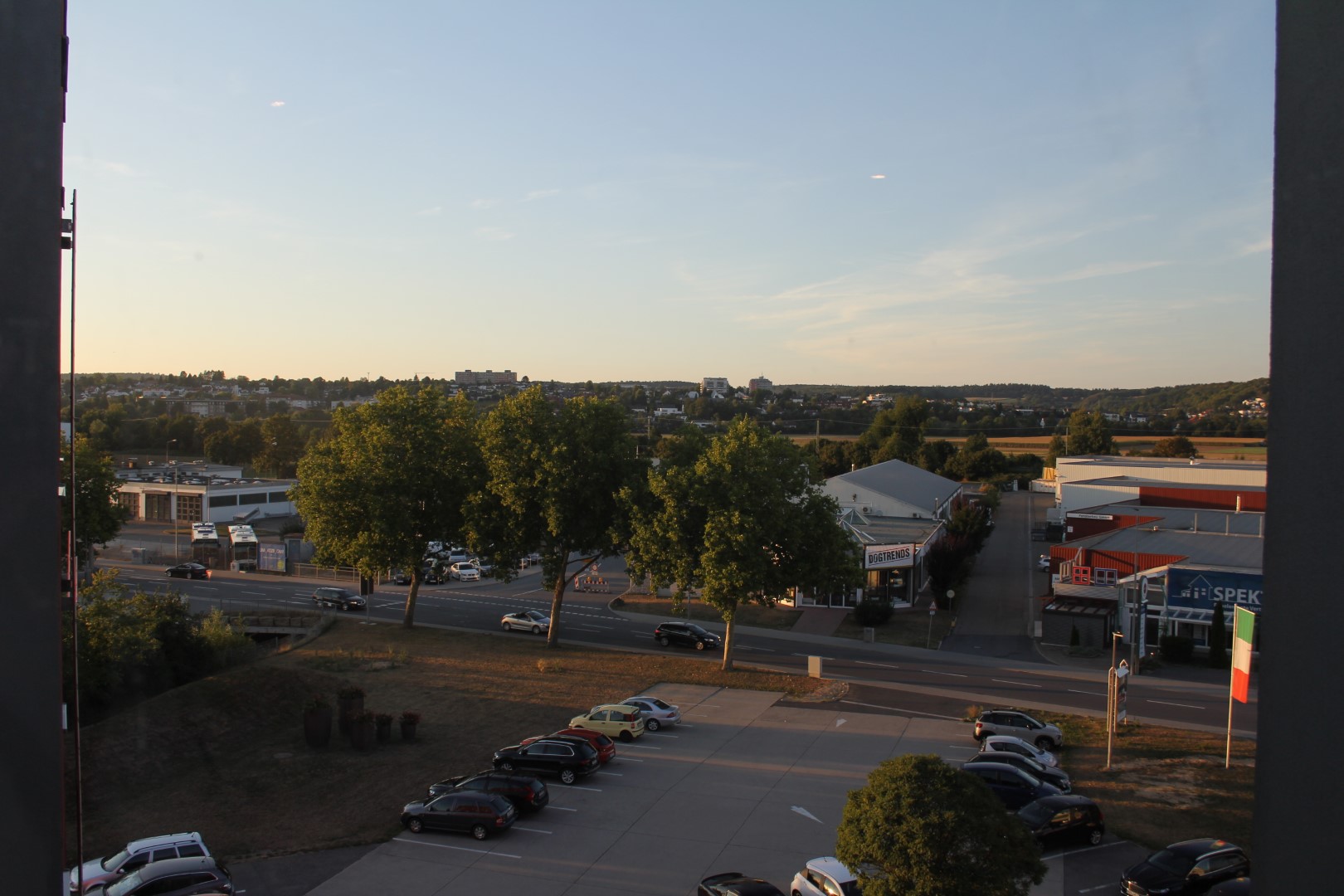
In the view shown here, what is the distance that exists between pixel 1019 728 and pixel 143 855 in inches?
669

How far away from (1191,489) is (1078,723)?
121ft

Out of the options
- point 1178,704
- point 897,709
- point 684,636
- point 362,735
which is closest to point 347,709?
point 362,735

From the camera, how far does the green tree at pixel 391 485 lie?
31.8 metres

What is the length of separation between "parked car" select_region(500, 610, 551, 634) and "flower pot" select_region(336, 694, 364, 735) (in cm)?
1209

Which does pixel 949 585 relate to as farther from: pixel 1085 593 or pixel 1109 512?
pixel 1109 512

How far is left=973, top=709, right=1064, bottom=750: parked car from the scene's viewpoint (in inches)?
806

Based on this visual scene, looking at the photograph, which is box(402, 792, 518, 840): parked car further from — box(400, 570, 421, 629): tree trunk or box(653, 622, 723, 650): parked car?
box(400, 570, 421, 629): tree trunk

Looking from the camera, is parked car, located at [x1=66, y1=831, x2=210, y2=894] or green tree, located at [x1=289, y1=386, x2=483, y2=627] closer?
parked car, located at [x1=66, y1=831, x2=210, y2=894]

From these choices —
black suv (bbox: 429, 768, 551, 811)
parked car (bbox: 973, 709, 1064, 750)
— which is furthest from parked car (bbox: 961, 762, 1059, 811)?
black suv (bbox: 429, 768, 551, 811)

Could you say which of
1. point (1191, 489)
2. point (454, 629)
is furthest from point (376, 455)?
point (1191, 489)

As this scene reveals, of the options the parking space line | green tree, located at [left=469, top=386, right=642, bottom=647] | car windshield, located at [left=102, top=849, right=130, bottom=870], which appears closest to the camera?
car windshield, located at [left=102, top=849, right=130, bottom=870]

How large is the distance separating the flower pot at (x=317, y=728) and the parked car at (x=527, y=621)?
12649mm

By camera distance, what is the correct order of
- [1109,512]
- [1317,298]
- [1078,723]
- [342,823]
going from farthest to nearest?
[1109,512], [1078,723], [342,823], [1317,298]

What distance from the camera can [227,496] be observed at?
61781 millimetres
